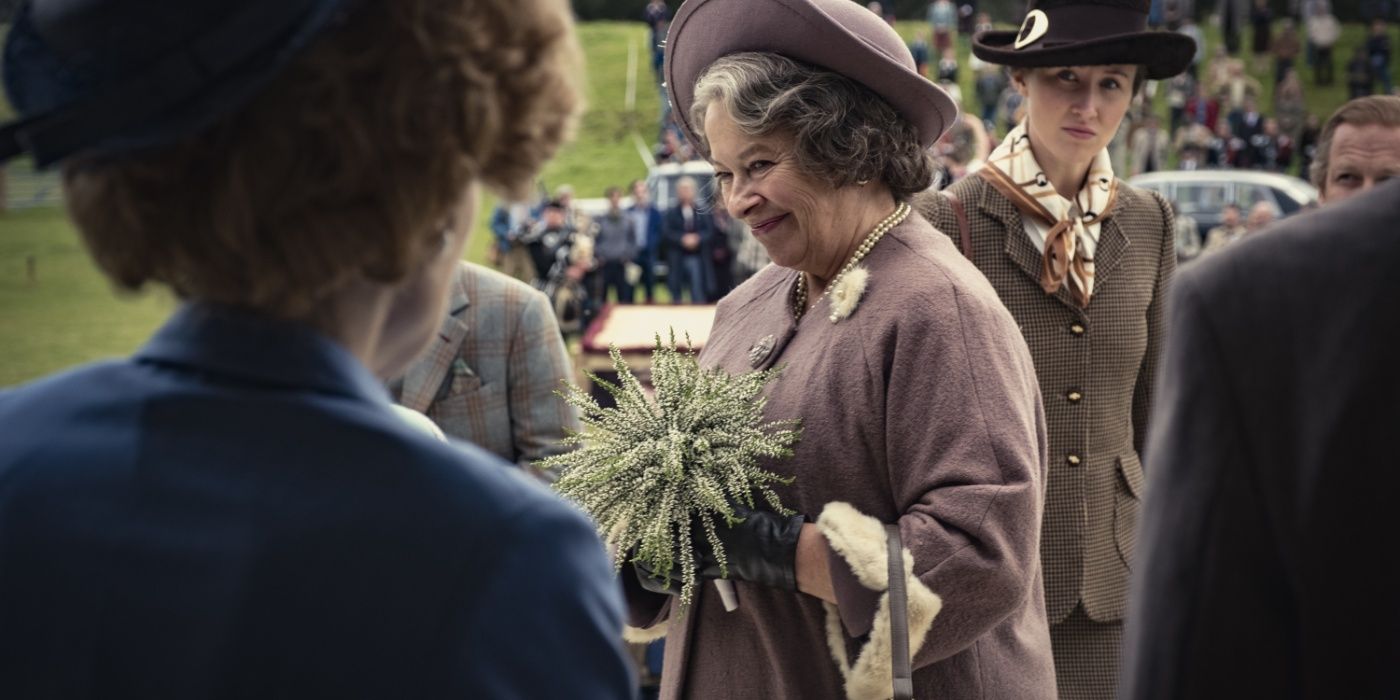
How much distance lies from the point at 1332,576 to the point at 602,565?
0.54m

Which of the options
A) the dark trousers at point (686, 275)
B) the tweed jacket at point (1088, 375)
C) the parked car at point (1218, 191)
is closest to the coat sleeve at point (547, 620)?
the tweed jacket at point (1088, 375)

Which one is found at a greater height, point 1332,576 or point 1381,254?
point 1381,254

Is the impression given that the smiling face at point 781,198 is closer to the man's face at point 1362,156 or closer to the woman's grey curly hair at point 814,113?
the woman's grey curly hair at point 814,113

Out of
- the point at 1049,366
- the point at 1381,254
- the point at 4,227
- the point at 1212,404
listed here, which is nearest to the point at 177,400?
the point at 1212,404

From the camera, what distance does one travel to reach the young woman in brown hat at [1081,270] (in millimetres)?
3133

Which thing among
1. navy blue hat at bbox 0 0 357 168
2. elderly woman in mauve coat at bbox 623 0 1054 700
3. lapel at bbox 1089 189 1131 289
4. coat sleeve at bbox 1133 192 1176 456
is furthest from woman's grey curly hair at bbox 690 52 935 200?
navy blue hat at bbox 0 0 357 168

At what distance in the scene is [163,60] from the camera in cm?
98

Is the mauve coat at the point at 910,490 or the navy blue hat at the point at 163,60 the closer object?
the navy blue hat at the point at 163,60

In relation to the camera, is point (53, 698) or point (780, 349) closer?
point (53, 698)

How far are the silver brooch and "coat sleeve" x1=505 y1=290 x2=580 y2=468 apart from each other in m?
1.13

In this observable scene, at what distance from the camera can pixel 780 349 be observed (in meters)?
2.52

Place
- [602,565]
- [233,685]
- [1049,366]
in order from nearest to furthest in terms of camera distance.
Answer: [233,685] → [602,565] → [1049,366]

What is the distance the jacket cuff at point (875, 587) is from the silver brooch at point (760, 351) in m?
0.40

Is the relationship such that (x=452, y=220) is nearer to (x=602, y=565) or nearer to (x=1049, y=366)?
(x=602, y=565)
